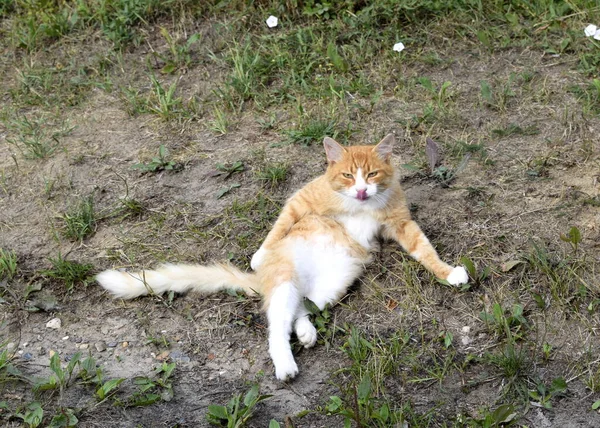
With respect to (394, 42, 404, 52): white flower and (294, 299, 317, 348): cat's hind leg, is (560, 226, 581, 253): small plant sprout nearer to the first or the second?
(294, 299, 317, 348): cat's hind leg

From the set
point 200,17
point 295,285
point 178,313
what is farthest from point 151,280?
point 200,17

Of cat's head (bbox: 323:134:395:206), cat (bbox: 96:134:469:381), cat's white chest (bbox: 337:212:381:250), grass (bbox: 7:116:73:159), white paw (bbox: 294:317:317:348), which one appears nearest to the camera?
white paw (bbox: 294:317:317:348)

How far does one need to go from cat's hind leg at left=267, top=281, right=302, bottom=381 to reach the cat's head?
63 centimetres

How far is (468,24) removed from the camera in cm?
575

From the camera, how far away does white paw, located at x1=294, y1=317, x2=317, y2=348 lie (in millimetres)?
3639

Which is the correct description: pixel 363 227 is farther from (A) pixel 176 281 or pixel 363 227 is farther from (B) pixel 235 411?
(B) pixel 235 411

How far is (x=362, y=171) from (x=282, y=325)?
0.95 m

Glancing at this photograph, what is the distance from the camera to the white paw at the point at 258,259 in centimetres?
401

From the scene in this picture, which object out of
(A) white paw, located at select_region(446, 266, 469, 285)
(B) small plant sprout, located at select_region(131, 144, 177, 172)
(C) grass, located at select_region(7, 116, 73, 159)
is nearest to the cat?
(A) white paw, located at select_region(446, 266, 469, 285)

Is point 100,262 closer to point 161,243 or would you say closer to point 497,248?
point 161,243

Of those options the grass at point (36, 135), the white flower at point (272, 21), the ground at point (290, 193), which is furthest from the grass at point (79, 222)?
the white flower at point (272, 21)

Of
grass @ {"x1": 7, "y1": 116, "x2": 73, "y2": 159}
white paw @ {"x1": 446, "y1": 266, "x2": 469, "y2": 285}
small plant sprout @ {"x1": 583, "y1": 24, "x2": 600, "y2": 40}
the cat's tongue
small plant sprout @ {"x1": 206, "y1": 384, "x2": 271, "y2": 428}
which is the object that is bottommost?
small plant sprout @ {"x1": 583, "y1": 24, "x2": 600, "y2": 40}

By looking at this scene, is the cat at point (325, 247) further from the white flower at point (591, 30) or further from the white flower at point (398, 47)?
the white flower at point (591, 30)

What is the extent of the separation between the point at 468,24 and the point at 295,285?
116 inches
